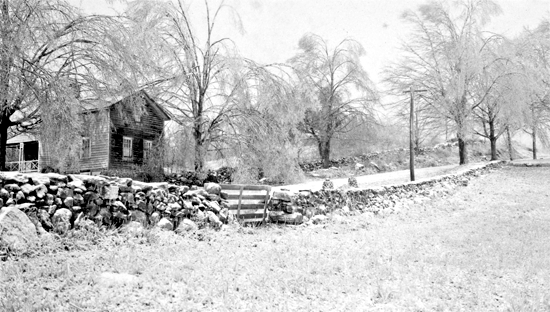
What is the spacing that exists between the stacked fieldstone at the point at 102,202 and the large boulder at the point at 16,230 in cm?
16

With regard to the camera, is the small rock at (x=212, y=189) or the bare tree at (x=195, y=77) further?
the bare tree at (x=195, y=77)

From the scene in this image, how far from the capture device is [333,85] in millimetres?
27859

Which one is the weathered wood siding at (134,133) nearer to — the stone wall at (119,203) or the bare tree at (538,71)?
the stone wall at (119,203)

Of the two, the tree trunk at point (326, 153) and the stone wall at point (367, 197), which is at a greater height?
the tree trunk at point (326, 153)

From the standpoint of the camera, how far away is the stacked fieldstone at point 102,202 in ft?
17.2

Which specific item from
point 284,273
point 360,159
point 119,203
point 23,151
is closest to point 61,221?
point 119,203

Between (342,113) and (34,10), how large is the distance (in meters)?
20.9

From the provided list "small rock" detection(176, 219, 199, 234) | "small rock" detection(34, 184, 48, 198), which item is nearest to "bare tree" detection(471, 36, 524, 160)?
"small rock" detection(176, 219, 199, 234)

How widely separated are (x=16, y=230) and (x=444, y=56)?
967 inches

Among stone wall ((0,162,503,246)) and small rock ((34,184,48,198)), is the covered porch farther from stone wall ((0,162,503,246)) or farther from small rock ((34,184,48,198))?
small rock ((34,184,48,198))

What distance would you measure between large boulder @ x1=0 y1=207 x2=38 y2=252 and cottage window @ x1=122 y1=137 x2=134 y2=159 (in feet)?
61.7

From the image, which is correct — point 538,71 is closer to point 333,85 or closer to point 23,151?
point 333,85

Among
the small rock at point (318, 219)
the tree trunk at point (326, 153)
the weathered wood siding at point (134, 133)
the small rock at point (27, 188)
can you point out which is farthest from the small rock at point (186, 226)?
the tree trunk at point (326, 153)

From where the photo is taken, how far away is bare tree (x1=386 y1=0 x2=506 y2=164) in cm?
2355
